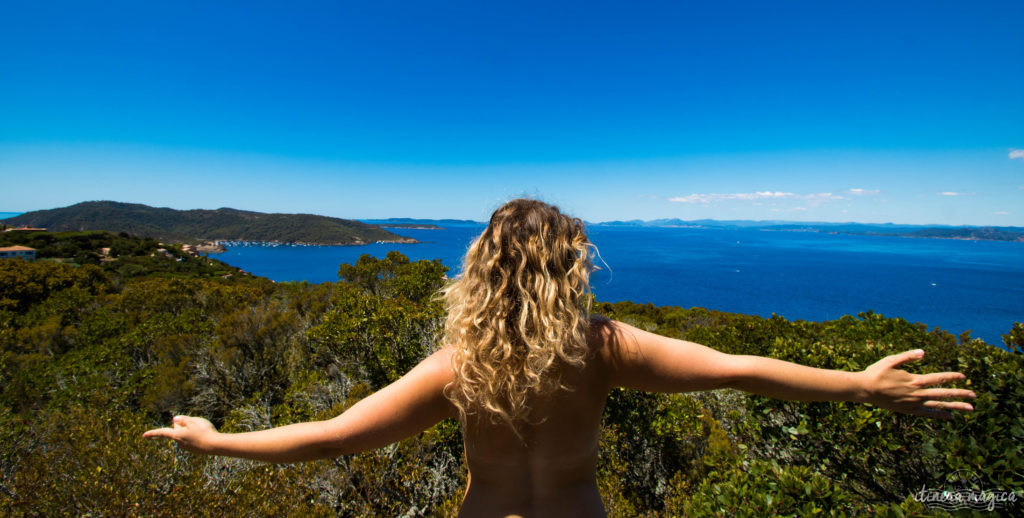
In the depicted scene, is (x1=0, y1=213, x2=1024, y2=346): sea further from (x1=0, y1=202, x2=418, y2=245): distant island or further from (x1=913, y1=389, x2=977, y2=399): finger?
(x1=913, y1=389, x2=977, y2=399): finger

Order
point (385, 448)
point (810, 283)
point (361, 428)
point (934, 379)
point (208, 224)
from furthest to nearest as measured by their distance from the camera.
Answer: point (208, 224) < point (810, 283) < point (385, 448) < point (934, 379) < point (361, 428)

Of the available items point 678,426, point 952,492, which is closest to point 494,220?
point 952,492

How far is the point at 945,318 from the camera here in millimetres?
51875

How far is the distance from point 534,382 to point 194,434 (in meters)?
1.43

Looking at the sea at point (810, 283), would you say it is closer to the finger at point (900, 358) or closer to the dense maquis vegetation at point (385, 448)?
the dense maquis vegetation at point (385, 448)

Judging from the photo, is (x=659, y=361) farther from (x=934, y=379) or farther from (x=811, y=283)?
(x=811, y=283)

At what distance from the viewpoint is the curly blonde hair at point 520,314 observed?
1.55 metres

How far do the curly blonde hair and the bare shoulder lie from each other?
0.36ft

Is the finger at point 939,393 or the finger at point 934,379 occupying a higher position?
the finger at point 934,379

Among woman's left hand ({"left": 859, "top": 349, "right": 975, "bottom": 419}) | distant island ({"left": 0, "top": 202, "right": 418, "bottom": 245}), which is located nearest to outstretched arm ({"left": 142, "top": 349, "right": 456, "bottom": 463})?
woman's left hand ({"left": 859, "top": 349, "right": 975, "bottom": 419})

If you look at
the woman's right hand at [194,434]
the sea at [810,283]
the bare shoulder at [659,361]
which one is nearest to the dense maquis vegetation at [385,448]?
the woman's right hand at [194,434]

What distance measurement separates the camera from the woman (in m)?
1.54

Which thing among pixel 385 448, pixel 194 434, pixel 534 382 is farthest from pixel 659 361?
pixel 385 448

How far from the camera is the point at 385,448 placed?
22.5 ft
